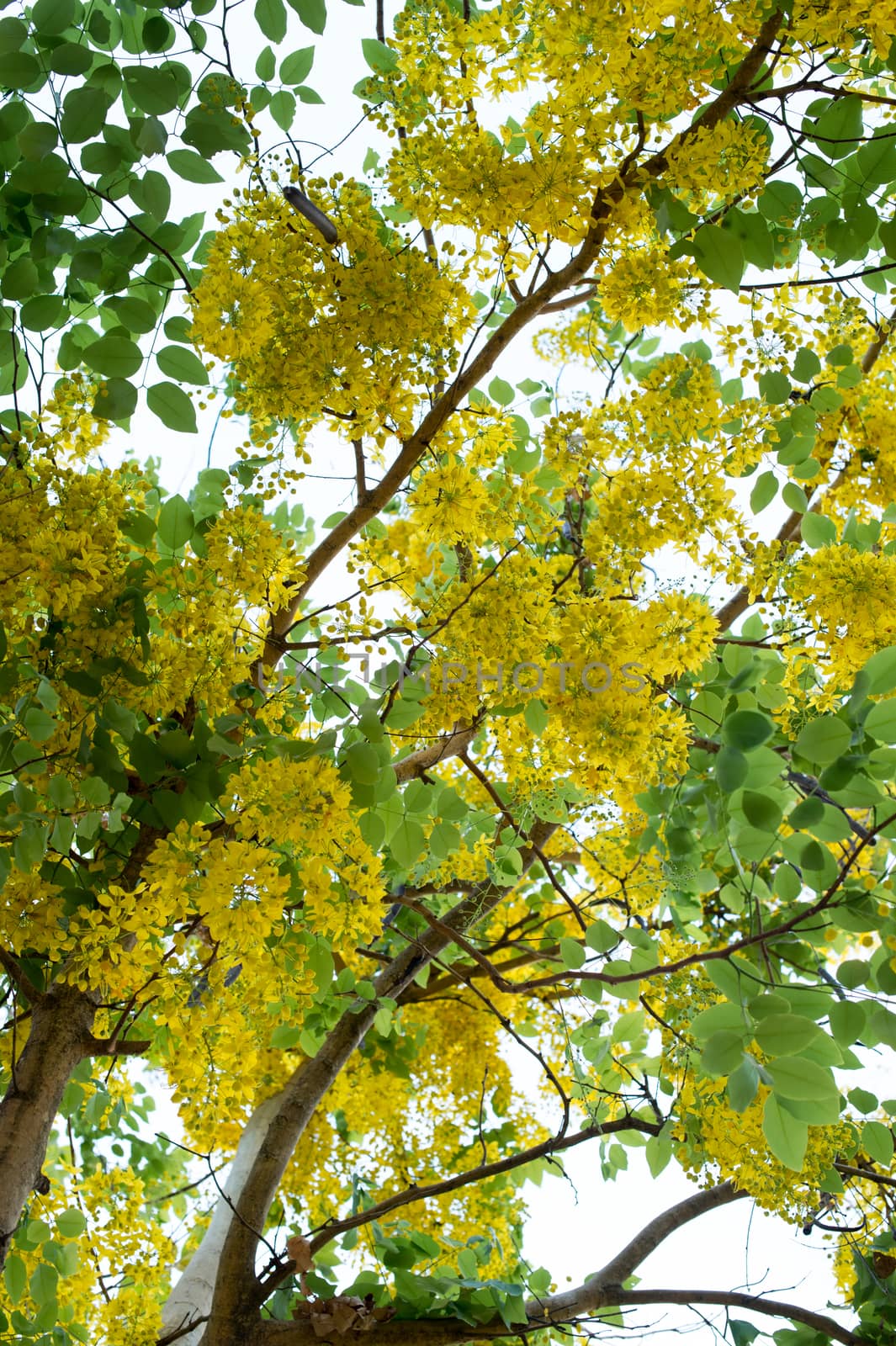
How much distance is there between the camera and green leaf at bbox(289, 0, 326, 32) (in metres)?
1.27

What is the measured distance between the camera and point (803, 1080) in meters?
0.92

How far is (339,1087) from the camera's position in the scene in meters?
2.39

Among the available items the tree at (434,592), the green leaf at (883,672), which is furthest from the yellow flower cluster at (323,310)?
the green leaf at (883,672)

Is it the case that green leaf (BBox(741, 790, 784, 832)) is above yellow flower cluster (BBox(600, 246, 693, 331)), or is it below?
below

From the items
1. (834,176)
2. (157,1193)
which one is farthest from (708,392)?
(157,1193)

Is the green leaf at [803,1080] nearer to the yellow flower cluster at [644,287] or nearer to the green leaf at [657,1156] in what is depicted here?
the green leaf at [657,1156]

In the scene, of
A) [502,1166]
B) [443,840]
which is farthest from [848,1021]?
[502,1166]

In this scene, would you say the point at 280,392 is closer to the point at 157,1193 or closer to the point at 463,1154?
the point at 463,1154

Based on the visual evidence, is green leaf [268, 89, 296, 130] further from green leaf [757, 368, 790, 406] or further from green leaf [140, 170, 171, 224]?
green leaf [757, 368, 790, 406]

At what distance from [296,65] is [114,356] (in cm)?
54

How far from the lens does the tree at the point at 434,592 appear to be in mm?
1134

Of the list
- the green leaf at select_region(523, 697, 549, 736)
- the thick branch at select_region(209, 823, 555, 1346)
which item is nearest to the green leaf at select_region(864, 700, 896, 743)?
the green leaf at select_region(523, 697, 549, 736)

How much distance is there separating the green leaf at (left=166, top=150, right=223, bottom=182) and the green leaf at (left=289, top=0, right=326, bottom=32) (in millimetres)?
200

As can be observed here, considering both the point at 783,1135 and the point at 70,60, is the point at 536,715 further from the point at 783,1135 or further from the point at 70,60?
the point at 70,60
